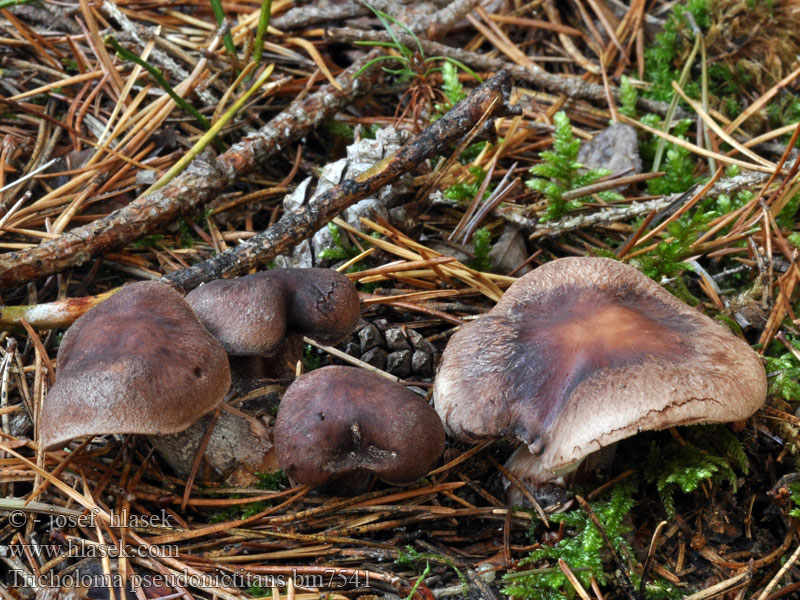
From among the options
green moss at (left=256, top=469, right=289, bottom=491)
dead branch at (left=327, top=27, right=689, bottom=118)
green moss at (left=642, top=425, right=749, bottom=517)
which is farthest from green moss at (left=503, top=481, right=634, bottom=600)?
dead branch at (left=327, top=27, right=689, bottom=118)

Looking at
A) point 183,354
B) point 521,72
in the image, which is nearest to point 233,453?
point 183,354

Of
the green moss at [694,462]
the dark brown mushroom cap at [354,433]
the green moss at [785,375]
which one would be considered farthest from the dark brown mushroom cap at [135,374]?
the green moss at [785,375]

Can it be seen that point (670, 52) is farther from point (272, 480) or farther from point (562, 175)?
point (272, 480)

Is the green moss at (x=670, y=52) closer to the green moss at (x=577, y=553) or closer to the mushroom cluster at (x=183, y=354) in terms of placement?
the mushroom cluster at (x=183, y=354)

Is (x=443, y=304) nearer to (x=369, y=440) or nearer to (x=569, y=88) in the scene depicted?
(x=369, y=440)

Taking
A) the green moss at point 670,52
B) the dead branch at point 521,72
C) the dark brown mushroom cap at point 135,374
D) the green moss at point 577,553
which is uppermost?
the green moss at point 670,52

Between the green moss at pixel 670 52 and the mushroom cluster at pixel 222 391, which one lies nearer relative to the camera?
the mushroom cluster at pixel 222 391

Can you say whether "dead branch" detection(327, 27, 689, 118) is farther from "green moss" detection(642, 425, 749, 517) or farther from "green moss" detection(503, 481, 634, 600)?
"green moss" detection(503, 481, 634, 600)
